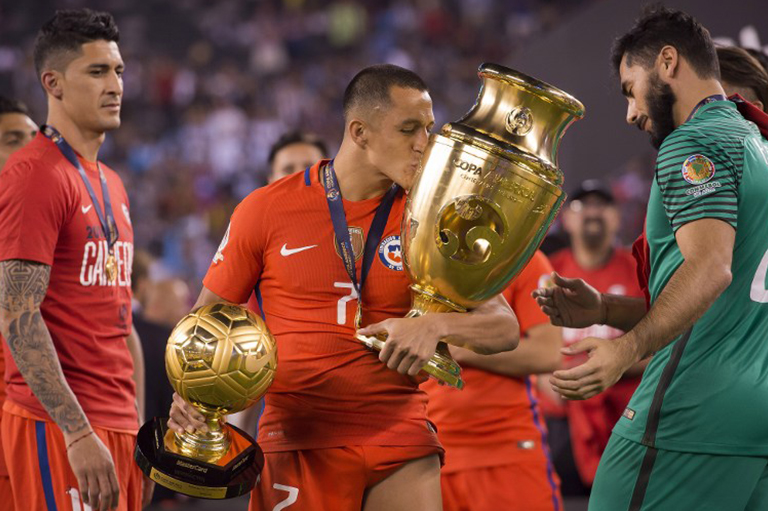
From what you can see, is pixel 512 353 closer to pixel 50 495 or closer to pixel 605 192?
pixel 50 495

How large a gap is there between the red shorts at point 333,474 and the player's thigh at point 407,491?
0.06 ft

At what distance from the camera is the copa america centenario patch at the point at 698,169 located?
2496 mm

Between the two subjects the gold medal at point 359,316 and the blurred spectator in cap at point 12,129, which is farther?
the blurred spectator in cap at point 12,129

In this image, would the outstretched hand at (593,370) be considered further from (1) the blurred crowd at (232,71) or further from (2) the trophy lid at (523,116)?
(1) the blurred crowd at (232,71)

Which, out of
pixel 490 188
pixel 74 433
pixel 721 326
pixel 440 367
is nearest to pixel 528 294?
pixel 721 326

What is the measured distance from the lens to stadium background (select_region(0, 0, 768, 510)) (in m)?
13.2

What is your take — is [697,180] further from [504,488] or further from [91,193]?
[91,193]

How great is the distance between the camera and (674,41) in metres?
2.75

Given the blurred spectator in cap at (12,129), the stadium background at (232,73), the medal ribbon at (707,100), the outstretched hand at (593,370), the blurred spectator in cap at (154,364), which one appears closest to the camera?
the outstretched hand at (593,370)

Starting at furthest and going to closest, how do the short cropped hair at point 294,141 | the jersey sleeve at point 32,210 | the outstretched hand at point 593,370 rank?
the short cropped hair at point 294,141, the jersey sleeve at point 32,210, the outstretched hand at point 593,370

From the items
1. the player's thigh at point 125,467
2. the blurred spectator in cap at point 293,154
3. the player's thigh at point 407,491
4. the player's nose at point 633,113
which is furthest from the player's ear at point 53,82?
the player's nose at point 633,113

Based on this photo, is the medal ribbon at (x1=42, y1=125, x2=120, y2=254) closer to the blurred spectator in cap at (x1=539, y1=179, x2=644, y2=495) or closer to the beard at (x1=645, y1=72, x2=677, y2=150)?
the beard at (x1=645, y1=72, x2=677, y2=150)

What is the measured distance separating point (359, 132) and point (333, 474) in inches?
42.0

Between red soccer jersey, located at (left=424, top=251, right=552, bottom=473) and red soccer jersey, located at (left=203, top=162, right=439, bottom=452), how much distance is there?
102 cm
